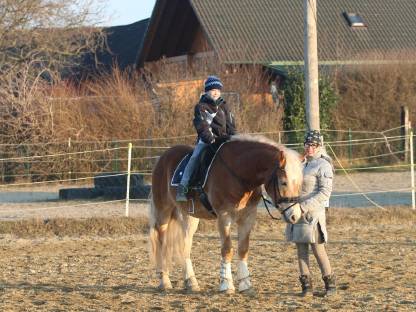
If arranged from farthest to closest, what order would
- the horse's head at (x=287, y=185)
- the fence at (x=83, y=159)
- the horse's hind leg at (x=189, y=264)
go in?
the fence at (x=83, y=159), the horse's hind leg at (x=189, y=264), the horse's head at (x=287, y=185)

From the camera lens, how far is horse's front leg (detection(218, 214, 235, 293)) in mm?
8070

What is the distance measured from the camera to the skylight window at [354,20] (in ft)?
106

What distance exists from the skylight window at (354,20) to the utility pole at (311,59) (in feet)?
62.5

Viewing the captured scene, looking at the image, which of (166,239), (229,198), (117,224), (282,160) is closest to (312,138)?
(282,160)

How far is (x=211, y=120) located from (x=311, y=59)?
18.2ft

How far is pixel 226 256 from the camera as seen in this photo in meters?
8.13

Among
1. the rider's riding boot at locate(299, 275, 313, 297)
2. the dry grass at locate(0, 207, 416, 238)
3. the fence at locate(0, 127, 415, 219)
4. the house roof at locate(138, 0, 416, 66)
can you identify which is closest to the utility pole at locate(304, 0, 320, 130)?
the dry grass at locate(0, 207, 416, 238)

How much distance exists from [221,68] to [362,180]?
22.5ft

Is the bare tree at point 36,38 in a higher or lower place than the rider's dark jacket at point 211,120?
higher

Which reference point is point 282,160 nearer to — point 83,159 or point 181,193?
point 181,193

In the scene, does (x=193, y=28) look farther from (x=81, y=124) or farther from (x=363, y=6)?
(x=81, y=124)

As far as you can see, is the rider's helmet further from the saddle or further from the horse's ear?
the saddle

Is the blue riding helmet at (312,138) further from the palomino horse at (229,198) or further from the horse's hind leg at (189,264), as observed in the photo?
the horse's hind leg at (189,264)

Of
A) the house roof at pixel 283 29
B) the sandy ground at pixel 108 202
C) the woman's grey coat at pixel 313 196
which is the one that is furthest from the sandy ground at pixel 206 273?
the house roof at pixel 283 29
